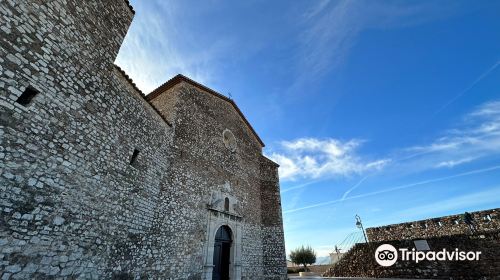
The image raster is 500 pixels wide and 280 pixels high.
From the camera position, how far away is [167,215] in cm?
799

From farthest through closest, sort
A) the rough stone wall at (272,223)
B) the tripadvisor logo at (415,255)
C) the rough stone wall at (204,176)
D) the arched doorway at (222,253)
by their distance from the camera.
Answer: the rough stone wall at (272,223), the tripadvisor logo at (415,255), the arched doorway at (222,253), the rough stone wall at (204,176)

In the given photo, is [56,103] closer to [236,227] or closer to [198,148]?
[198,148]

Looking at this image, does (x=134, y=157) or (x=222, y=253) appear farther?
(x=222, y=253)

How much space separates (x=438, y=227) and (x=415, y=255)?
375 cm

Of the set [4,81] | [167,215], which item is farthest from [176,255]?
[4,81]

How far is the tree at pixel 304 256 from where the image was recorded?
72.3 feet

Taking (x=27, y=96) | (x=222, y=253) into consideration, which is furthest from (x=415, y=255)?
(x=27, y=96)

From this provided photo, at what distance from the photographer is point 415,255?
456 inches

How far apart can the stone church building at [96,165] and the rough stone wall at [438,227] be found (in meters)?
10.3

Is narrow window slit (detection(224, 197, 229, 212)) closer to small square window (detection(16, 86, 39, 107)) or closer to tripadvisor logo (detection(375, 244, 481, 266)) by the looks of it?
small square window (detection(16, 86, 39, 107))

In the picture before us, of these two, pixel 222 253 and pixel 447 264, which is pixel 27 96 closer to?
pixel 222 253

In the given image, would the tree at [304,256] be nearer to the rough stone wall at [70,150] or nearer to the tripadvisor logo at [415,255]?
the tripadvisor logo at [415,255]

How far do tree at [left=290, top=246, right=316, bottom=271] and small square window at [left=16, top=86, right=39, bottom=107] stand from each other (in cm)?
2319

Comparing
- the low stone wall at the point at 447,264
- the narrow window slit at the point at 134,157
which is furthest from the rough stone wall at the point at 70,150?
the low stone wall at the point at 447,264
